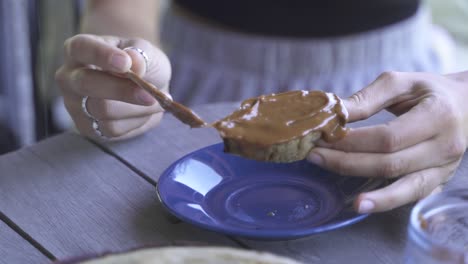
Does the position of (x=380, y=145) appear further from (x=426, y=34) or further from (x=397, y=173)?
(x=426, y=34)

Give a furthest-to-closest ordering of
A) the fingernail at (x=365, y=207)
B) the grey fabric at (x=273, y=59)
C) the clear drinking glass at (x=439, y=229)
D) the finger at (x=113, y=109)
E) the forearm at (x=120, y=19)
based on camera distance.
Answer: the grey fabric at (x=273, y=59)
the forearm at (x=120, y=19)
the finger at (x=113, y=109)
the fingernail at (x=365, y=207)
the clear drinking glass at (x=439, y=229)

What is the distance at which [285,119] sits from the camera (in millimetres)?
827

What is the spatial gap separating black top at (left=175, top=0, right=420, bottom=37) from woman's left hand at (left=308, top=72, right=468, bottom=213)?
599 mm

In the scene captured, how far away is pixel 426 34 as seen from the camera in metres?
1.71

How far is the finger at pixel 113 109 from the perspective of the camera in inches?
39.6

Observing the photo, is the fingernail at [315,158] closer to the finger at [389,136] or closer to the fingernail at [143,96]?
the finger at [389,136]

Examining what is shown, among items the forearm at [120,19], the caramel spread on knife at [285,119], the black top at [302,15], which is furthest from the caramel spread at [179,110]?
the black top at [302,15]

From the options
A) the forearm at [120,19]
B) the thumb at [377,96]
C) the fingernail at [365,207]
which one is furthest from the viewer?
the forearm at [120,19]

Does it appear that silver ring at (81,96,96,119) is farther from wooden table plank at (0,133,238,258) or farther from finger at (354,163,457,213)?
finger at (354,163,457,213)

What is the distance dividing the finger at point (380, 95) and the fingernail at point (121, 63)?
28 centimetres

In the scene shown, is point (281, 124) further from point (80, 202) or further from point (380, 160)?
point (80, 202)

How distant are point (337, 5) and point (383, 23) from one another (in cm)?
13

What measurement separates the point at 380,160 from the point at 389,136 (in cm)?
3

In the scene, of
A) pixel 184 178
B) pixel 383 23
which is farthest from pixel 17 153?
pixel 383 23
